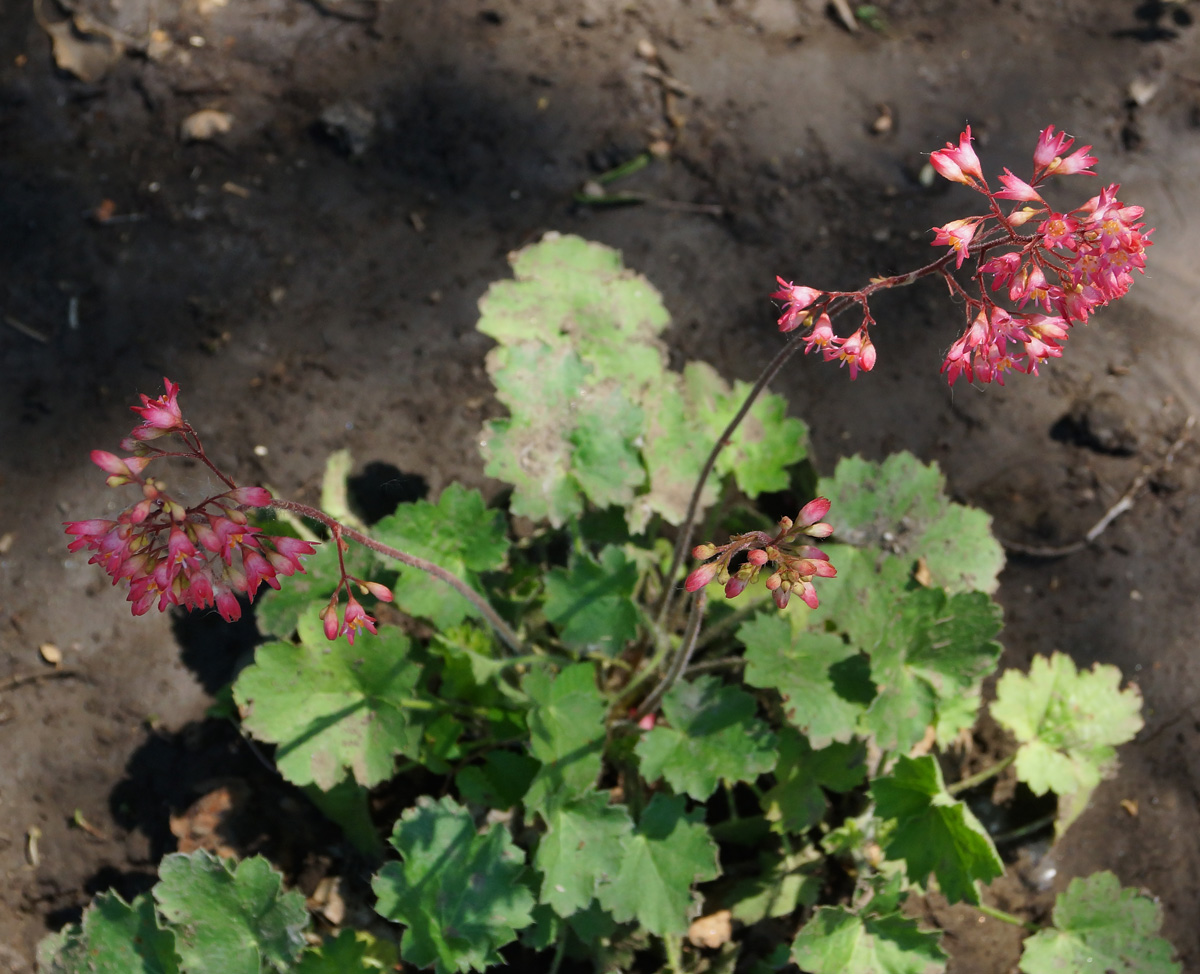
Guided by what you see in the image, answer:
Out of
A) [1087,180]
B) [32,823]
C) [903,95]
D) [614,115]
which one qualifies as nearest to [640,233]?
[614,115]

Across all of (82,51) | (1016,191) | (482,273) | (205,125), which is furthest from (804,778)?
(82,51)

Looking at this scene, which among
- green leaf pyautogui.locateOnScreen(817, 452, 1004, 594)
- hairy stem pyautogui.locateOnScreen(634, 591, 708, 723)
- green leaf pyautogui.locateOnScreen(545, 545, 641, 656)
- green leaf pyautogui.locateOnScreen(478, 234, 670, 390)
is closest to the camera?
hairy stem pyautogui.locateOnScreen(634, 591, 708, 723)

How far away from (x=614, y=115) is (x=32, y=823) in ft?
11.7

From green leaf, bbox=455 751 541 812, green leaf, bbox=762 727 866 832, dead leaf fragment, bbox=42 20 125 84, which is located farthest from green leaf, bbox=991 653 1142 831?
dead leaf fragment, bbox=42 20 125 84

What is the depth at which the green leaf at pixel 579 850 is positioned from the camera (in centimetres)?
243

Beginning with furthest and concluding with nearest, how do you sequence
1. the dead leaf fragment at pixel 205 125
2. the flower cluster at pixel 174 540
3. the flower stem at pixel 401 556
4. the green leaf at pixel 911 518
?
the dead leaf fragment at pixel 205 125
the green leaf at pixel 911 518
the flower stem at pixel 401 556
the flower cluster at pixel 174 540

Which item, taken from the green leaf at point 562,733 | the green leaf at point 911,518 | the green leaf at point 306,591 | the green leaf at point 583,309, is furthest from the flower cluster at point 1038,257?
the green leaf at point 306,591

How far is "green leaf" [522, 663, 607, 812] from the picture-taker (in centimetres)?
248

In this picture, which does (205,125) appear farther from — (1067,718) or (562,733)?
(1067,718)

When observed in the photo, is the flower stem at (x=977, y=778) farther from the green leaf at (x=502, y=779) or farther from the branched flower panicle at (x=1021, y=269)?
the branched flower panicle at (x=1021, y=269)

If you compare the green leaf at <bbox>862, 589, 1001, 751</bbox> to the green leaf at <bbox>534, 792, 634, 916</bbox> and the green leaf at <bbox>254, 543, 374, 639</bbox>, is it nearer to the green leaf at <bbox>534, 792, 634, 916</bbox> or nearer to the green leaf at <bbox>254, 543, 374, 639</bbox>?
the green leaf at <bbox>534, 792, 634, 916</bbox>

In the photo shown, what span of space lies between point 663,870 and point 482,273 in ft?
8.08

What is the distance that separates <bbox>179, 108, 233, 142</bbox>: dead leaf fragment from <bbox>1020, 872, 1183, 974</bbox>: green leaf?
4.34 meters

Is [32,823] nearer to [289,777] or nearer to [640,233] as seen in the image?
[289,777]
